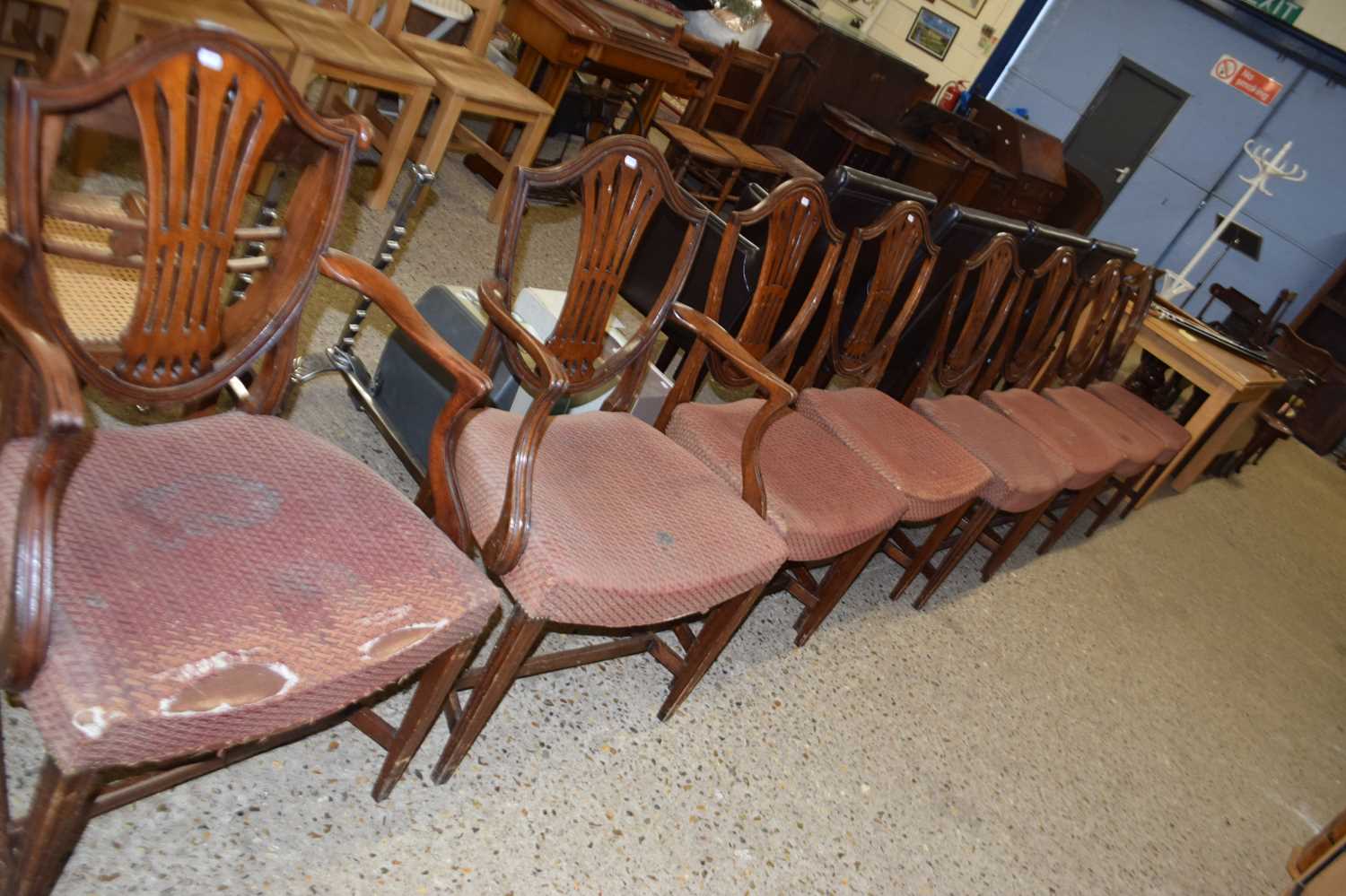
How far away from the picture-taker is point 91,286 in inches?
63.3

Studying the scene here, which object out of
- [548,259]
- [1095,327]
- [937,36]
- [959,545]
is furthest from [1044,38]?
[959,545]

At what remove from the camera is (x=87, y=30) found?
2.27m

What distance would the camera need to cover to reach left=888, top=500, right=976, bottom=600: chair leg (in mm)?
2544

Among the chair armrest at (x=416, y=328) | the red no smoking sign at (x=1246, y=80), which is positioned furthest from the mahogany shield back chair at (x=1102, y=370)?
the red no smoking sign at (x=1246, y=80)

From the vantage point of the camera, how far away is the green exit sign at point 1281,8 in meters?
7.47

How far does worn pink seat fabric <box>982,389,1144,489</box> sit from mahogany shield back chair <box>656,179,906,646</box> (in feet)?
3.27

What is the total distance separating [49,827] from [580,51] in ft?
10.6

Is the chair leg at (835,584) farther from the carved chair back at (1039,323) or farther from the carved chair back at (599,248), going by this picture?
A: the carved chair back at (1039,323)

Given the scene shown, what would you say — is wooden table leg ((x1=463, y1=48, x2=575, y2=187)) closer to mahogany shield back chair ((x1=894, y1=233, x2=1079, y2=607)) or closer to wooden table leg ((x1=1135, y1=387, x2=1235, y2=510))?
mahogany shield back chair ((x1=894, y1=233, x2=1079, y2=607))

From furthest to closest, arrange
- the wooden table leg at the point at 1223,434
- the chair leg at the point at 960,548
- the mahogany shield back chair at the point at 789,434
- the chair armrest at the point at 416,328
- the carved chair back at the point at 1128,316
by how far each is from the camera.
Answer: the wooden table leg at the point at 1223,434 → the carved chair back at the point at 1128,316 → the chair leg at the point at 960,548 → the mahogany shield back chair at the point at 789,434 → the chair armrest at the point at 416,328

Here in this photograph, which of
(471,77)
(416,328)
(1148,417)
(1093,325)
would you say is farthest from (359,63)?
(1148,417)

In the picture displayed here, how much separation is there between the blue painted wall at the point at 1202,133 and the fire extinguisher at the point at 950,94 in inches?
22.1

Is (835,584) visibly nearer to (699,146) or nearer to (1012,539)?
(1012,539)

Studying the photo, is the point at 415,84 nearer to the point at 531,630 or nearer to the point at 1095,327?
the point at 531,630
